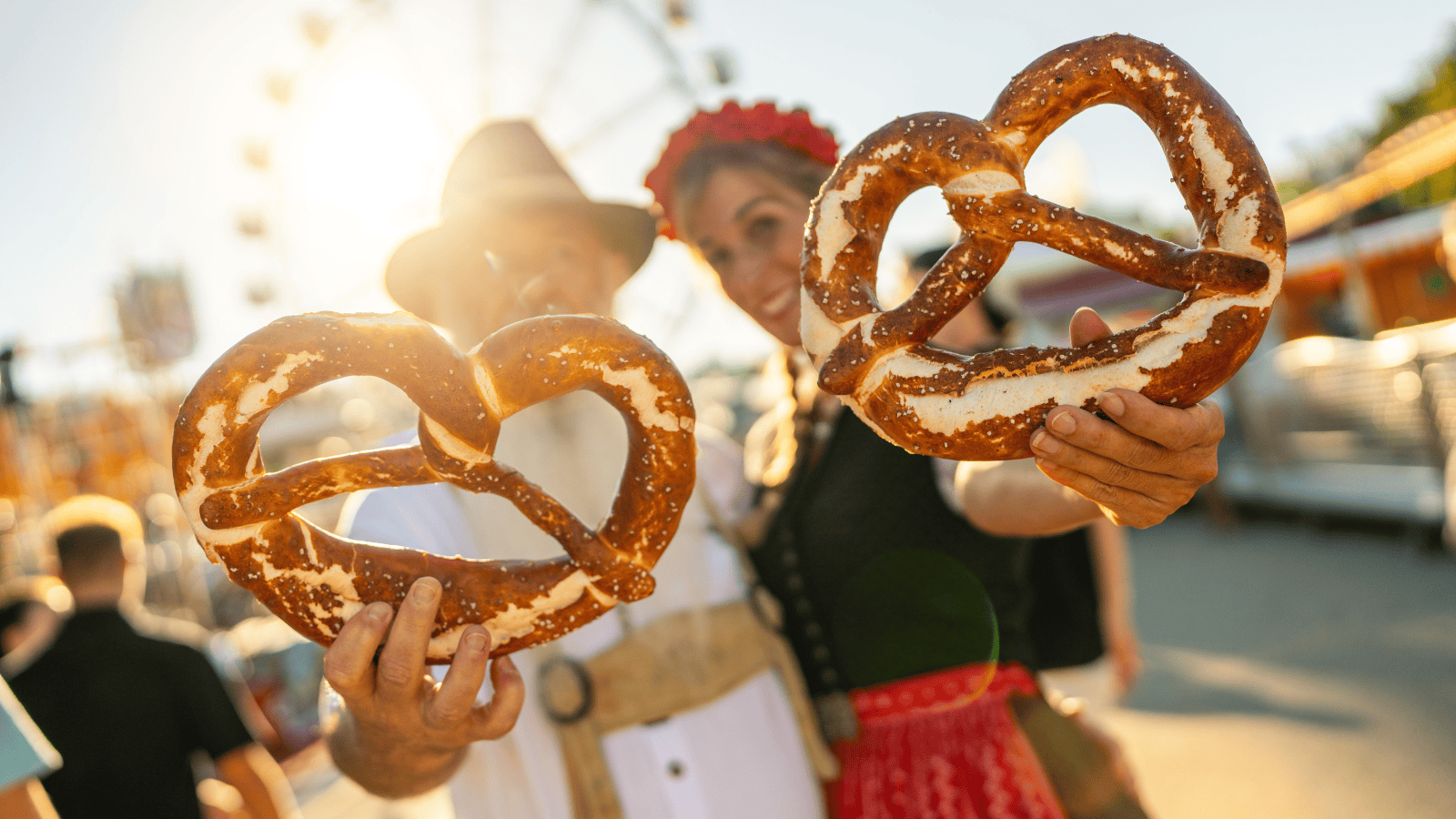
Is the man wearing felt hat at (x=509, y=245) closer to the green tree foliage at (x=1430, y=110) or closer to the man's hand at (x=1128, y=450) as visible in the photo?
the man's hand at (x=1128, y=450)

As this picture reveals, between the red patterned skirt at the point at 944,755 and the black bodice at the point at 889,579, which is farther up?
the black bodice at the point at 889,579

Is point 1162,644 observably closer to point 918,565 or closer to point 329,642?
point 918,565

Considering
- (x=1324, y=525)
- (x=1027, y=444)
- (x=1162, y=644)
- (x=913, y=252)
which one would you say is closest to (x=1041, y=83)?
(x=1027, y=444)

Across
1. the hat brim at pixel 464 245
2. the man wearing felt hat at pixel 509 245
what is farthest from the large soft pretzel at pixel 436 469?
the hat brim at pixel 464 245

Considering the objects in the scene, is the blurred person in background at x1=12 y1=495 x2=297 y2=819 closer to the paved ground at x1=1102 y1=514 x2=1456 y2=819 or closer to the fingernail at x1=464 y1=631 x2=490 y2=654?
the fingernail at x1=464 y1=631 x2=490 y2=654

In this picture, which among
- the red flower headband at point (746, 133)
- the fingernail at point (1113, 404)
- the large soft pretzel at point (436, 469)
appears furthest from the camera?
the red flower headband at point (746, 133)

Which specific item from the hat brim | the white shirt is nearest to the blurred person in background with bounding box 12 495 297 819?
the white shirt

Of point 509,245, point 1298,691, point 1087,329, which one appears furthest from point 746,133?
point 1298,691
